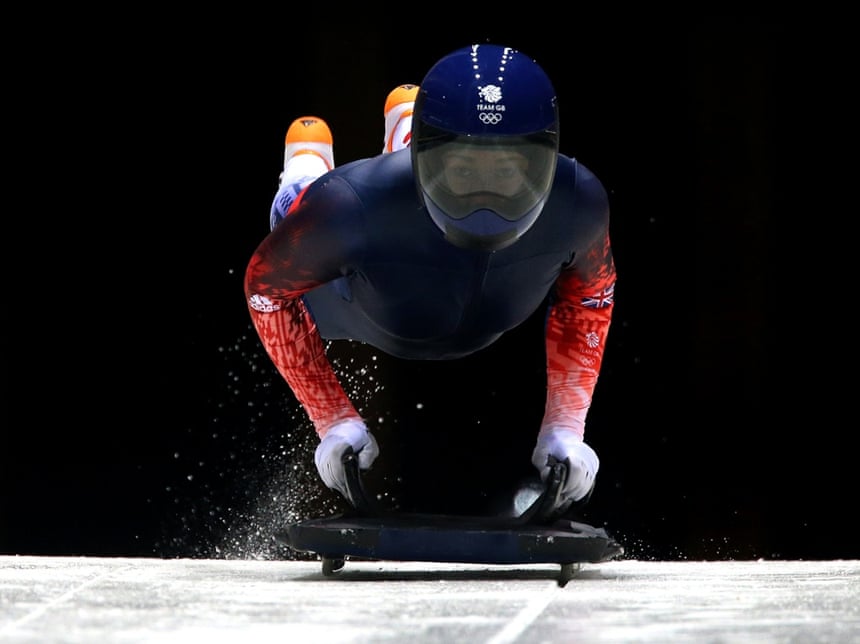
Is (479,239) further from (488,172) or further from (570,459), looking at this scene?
(570,459)

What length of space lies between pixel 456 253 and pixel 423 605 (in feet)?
3.78

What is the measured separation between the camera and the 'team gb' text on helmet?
11.0 ft

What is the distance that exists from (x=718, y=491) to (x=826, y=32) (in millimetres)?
1627

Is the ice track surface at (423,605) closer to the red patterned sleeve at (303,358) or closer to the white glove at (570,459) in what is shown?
the white glove at (570,459)

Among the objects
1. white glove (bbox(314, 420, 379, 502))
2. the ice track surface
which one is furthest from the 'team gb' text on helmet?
the ice track surface

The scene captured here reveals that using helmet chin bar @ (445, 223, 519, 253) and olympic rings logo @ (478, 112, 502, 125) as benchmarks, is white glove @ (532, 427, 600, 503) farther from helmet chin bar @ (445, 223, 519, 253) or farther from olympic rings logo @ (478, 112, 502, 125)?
olympic rings logo @ (478, 112, 502, 125)

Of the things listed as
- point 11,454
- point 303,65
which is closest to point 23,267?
point 11,454

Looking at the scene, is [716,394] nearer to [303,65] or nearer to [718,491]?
[718,491]

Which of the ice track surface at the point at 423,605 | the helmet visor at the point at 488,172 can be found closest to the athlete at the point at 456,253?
the helmet visor at the point at 488,172

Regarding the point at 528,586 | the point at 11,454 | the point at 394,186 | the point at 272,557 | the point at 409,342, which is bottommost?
the point at 272,557

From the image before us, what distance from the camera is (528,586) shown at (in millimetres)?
3219

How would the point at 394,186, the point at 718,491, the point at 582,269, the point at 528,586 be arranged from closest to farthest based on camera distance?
the point at 528,586
the point at 394,186
the point at 582,269
the point at 718,491

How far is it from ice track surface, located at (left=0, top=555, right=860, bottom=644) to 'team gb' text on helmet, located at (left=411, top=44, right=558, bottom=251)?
790mm

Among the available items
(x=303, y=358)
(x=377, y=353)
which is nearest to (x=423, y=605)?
(x=303, y=358)
